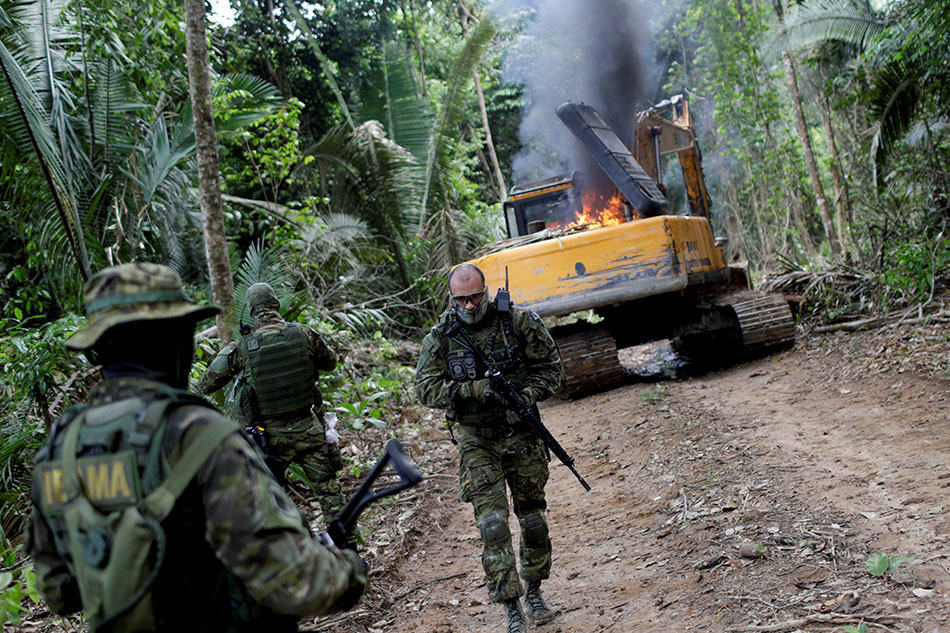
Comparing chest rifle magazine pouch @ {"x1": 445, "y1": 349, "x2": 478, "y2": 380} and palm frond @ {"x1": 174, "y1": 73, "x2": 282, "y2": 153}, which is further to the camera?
palm frond @ {"x1": 174, "y1": 73, "x2": 282, "y2": 153}

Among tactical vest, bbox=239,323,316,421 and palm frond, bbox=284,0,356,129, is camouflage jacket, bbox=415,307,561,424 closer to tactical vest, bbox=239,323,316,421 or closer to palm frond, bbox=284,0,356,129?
tactical vest, bbox=239,323,316,421

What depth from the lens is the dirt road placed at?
331cm

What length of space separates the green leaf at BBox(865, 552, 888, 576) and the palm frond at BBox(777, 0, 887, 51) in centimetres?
1240

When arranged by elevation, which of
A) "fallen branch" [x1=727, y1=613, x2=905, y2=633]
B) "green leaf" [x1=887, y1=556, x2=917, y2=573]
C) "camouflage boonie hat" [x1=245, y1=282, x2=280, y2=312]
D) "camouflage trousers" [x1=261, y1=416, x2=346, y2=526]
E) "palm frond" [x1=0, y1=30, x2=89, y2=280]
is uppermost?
"palm frond" [x1=0, y1=30, x2=89, y2=280]

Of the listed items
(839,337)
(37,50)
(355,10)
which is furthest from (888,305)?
(355,10)

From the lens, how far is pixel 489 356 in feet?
13.5

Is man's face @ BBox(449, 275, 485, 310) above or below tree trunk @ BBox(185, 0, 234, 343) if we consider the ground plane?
below

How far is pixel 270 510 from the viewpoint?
5.75ft

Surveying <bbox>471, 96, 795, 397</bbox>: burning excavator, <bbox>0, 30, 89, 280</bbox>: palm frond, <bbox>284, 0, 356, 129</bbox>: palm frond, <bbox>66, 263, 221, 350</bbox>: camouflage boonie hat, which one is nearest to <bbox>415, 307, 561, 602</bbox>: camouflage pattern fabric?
<bbox>66, 263, 221, 350</bbox>: camouflage boonie hat

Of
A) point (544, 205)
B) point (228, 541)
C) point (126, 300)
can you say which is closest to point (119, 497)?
point (228, 541)

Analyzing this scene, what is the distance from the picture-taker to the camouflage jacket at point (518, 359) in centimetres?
408

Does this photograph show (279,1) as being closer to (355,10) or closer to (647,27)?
(355,10)

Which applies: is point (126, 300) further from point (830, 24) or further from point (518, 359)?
point (830, 24)

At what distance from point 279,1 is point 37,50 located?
11361mm
